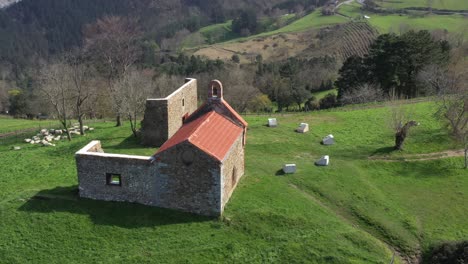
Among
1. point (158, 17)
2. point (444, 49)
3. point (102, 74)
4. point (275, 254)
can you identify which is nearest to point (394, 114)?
point (275, 254)

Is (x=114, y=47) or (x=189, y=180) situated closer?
(x=189, y=180)

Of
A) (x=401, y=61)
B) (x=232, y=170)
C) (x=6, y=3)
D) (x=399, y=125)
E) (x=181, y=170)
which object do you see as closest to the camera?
(x=181, y=170)

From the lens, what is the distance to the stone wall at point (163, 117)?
3259 centimetres

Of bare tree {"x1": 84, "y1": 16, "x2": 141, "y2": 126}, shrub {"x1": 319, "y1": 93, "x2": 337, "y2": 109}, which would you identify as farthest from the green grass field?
shrub {"x1": 319, "y1": 93, "x2": 337, "y2": 109}

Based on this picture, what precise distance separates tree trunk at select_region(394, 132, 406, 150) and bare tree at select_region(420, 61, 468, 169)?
4.06 meters

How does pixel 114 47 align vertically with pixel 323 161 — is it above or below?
above

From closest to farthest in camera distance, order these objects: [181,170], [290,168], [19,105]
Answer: [181,170], [290,168], [19,105]

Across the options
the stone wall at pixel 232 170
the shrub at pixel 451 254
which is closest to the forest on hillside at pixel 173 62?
the stone wall at pixel 232 170

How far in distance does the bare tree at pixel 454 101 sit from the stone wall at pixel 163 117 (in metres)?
19.5

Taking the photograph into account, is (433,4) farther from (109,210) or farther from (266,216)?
(109,210)

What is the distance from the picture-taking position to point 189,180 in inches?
963

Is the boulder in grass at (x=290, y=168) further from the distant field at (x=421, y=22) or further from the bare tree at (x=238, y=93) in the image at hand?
the distant field at (x=421, y=22)

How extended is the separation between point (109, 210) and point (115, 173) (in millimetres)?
1973

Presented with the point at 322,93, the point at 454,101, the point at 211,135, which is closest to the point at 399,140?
the point at 454,101
